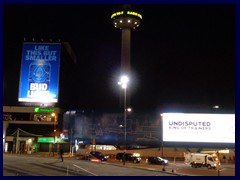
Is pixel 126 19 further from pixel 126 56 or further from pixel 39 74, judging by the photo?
pixel 39 74

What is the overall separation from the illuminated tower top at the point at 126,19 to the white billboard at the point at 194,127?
67410 mm

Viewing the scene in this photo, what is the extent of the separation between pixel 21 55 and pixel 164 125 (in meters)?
58.0

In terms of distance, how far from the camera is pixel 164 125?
46219 millimetres

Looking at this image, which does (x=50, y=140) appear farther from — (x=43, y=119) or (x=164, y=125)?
(x=164, y=125)

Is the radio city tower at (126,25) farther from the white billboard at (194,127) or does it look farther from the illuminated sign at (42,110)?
the white billboard at (194,127)

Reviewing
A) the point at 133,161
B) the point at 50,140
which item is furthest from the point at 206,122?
the point at 50,140

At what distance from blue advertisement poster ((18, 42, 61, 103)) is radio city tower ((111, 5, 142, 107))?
28.5m

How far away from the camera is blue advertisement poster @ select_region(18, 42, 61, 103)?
81625 mm

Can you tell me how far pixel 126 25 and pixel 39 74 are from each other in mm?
40015

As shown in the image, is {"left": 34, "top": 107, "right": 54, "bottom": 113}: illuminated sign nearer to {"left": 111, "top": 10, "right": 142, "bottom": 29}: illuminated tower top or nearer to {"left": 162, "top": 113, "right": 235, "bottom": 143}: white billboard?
{"left": 111, "top": 10, "right": 142, "bottom": 29}: illuminated tower top

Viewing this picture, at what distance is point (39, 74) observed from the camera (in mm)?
82562

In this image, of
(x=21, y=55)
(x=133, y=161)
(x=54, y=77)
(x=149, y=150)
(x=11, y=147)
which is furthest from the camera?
(x=21, y=55)

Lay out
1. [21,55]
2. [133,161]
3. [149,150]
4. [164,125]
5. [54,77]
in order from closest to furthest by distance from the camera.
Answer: [164,125]
[133,161]
[149,150]
[54,77]
[21,55]

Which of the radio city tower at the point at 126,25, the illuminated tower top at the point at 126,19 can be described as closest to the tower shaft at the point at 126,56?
the radio city tower at the point at 126,25
